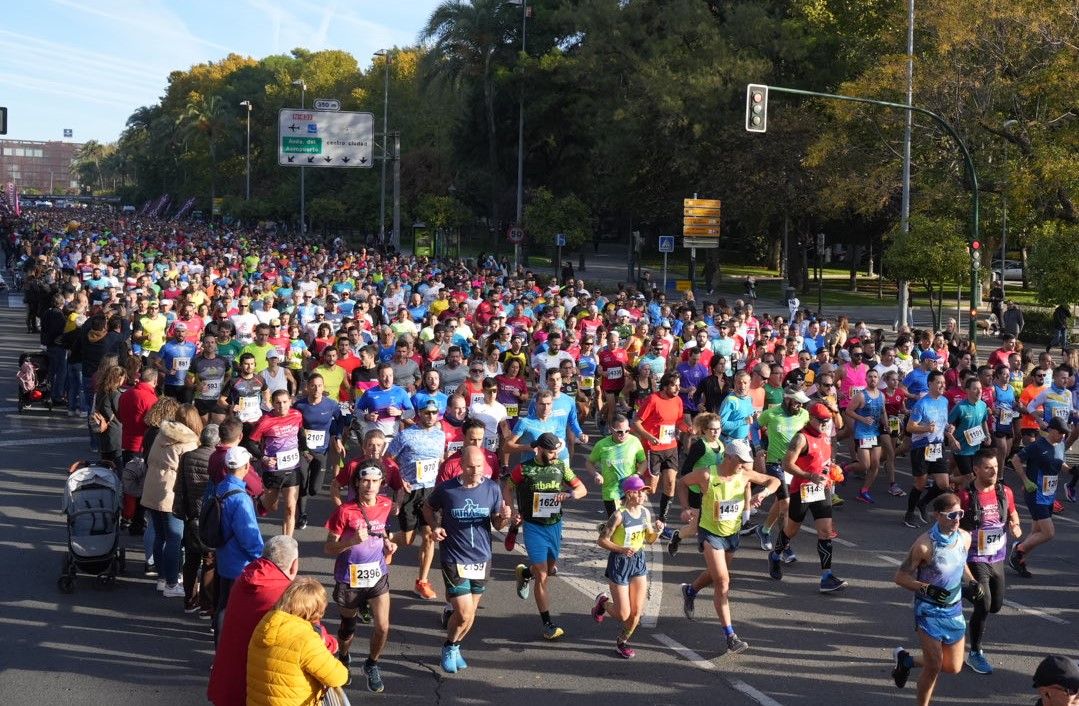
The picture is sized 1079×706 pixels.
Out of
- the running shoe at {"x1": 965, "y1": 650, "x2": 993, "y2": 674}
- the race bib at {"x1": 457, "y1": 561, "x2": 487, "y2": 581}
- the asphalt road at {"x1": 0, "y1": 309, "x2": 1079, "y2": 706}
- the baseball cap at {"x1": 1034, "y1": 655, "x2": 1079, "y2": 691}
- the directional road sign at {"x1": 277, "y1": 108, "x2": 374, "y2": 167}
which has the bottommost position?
the asphalt road at {"x1": 0, "y1": 309, "x2": 1079, "y2": 706}

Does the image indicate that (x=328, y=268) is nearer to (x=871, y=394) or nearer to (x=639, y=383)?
(x=639, y=383)

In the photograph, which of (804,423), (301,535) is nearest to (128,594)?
(301,535)

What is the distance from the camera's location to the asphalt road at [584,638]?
24.5ft

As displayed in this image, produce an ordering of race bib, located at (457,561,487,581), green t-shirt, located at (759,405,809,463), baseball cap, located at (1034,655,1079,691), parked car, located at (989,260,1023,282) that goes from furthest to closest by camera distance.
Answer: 1. parked car, located at (989,260,1023,282)
2. green t-shirt, located at (759,405,809,463)
3. race bib, located at (457,561,487,581)
4. baseball cap, located at (1034,655,1079,691)

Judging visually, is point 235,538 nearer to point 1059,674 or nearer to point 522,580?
point 522,580

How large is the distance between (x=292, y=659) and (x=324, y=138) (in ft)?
118

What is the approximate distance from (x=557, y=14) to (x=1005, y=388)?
123 ft

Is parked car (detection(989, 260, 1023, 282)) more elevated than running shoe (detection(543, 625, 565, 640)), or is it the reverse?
parked car (detection(989, 260, 1023, 282))

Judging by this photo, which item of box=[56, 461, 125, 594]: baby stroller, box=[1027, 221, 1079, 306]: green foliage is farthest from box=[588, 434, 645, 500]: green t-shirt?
box=[1027, 221, 1079, 306]: green foliage

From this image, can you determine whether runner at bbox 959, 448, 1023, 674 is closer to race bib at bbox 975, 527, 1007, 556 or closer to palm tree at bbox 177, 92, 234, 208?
race bib at bbox 975, 527, 1007, 556

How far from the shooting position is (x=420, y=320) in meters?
20.4

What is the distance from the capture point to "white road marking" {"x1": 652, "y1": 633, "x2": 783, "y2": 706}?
739 cm

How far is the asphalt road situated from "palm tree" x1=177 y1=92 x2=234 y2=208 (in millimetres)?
99655

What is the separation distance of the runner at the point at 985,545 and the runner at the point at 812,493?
144cm
